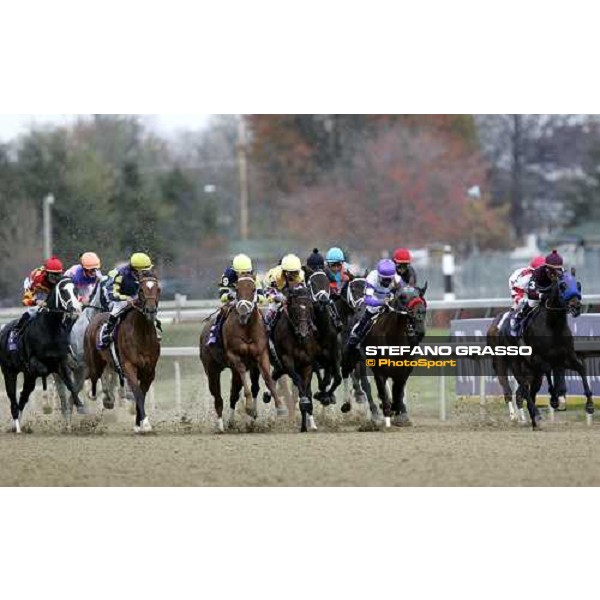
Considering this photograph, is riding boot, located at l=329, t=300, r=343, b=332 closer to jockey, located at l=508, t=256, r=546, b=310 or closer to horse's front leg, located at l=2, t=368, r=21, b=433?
jockey, located at l=508, t=256, r=546, b=310

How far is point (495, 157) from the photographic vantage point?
5262 centimetres

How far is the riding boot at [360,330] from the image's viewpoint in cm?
1550

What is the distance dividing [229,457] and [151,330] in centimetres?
282

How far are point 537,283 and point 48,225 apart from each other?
16.2 metres

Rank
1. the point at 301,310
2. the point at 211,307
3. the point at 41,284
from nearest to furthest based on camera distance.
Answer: the point at 301,310 → the point at 41,284 → the point at 211,307

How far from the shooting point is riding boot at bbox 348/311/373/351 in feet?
50.9

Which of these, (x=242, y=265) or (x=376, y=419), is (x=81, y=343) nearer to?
(x=242, y=265)

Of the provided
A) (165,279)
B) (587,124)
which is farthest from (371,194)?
(165,279)

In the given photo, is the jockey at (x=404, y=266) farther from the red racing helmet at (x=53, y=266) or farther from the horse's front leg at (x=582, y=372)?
the red racing helmet at (x=53, y=266)

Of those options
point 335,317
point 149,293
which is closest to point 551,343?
point 335,317

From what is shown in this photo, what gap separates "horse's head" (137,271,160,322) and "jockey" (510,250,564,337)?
12.4ft

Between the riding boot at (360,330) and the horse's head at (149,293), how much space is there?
2179mm

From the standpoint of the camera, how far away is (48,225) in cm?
2967

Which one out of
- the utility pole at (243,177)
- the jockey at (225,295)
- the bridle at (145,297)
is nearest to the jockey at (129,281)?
the bridle at (145,297)
